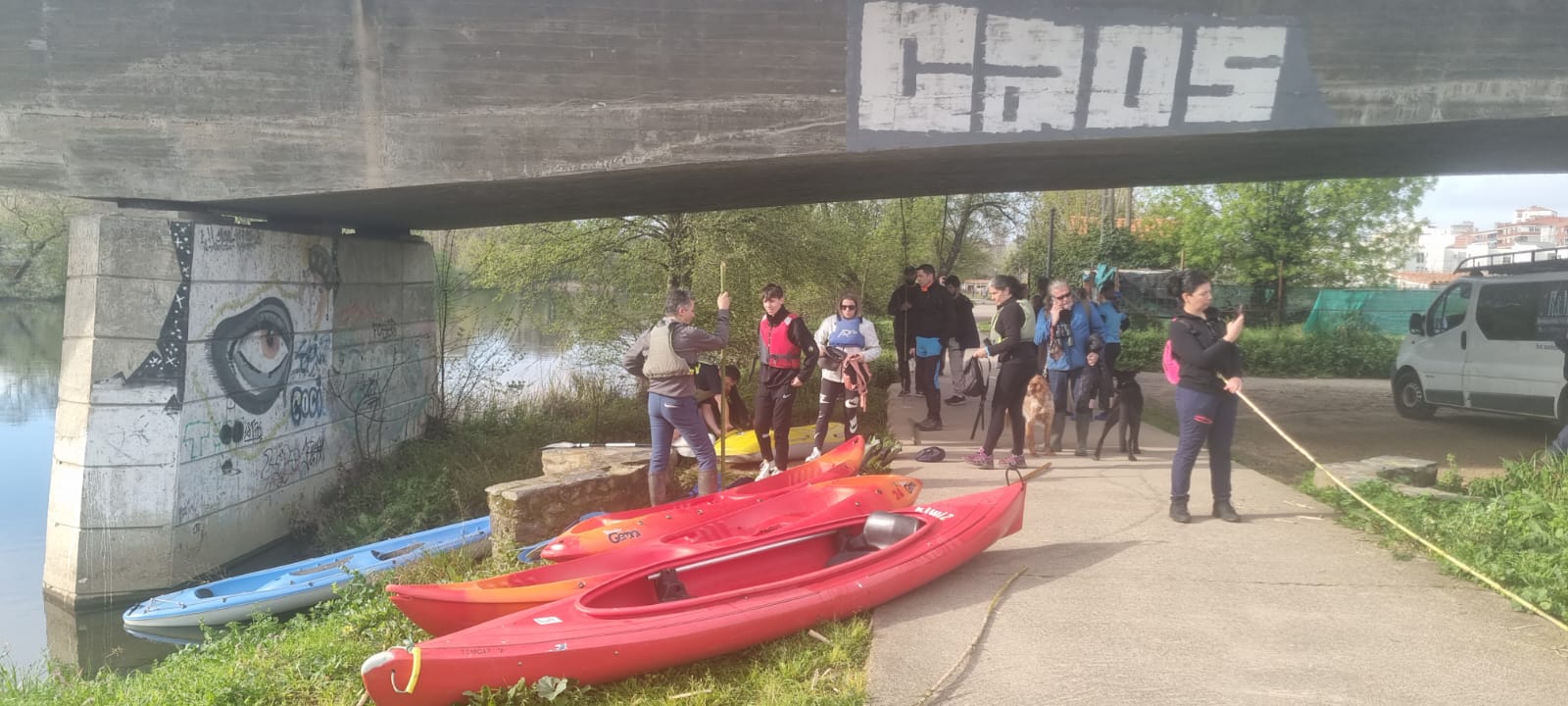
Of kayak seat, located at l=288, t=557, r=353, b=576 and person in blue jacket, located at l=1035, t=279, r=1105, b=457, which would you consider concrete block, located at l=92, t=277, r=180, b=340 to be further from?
person in blue jacket, located at l=1035, t=279, r=1105, b=457

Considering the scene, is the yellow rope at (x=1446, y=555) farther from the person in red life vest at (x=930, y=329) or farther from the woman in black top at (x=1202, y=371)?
the person in red life vest at (x=930, y=329)

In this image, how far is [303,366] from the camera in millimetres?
9180

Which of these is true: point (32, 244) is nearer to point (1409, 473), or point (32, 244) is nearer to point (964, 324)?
point (964, 324)

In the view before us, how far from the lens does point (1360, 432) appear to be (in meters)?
10.3

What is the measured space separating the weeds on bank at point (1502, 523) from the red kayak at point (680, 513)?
3.56 meters

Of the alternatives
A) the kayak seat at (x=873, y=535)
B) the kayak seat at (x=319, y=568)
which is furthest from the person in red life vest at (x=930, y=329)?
the kayak seat at (x=319, y=568)

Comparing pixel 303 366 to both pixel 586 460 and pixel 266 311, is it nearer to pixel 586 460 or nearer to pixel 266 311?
pixel 266 311

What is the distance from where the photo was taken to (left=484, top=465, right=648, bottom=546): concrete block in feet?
22.1

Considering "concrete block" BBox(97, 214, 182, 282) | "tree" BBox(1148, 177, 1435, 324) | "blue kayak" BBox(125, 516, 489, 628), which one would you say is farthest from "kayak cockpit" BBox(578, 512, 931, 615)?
"tree" BBox(1148, 177, 1435, 324)

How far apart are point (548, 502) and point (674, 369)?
5.54 feet

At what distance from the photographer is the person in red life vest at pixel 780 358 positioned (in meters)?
7.00

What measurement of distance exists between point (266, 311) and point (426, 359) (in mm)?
3359

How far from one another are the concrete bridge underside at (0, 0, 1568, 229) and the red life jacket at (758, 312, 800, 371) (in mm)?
1403

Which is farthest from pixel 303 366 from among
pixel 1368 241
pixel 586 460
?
pixel 1368 241
